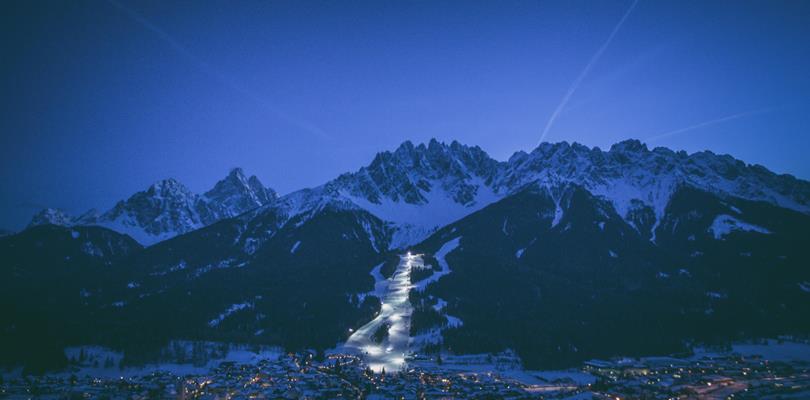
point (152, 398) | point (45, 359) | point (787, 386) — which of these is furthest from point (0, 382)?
point (787, 386)

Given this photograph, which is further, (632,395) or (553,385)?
(553,385)

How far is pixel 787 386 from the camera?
156 m

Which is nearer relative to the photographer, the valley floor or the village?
the village

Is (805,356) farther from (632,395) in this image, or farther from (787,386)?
(632,395)

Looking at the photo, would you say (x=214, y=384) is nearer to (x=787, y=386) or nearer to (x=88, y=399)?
(x=88, y=399)

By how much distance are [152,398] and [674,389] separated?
15547 centimetres

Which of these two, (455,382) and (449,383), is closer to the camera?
(449,383)

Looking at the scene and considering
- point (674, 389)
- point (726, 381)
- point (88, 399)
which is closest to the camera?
point (88, 399)

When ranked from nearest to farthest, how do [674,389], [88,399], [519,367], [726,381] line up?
[88,399]
[674,389]
[726,381]
[519,367]

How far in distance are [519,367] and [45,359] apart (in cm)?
17618

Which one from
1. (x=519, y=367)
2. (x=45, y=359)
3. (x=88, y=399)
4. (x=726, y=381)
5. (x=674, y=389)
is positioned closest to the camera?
(x=88, y=399)

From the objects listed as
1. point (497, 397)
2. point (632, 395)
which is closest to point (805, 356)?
point (632, 395)

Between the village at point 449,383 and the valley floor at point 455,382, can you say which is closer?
the village at point 449,383

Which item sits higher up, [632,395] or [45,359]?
[45,359]
